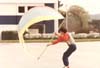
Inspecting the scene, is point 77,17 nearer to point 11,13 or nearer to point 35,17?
point 11,13

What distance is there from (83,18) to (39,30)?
9744 millimetres

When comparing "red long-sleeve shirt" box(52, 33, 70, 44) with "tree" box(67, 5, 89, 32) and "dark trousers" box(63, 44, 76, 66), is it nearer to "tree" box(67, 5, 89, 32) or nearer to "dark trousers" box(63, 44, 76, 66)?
"dark trousers" box(63, 44, 76, 66)

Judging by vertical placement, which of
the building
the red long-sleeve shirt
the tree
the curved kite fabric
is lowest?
the tree

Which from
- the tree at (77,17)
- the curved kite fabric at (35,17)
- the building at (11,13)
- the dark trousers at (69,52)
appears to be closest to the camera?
the curved kite fabric at (35,17)

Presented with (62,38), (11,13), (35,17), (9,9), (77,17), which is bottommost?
(77,17)

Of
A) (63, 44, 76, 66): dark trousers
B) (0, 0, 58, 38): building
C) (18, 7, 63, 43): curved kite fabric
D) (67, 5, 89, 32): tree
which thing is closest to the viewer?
(18, 7, 63, 43): curved kite fabric

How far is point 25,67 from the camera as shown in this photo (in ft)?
54.6

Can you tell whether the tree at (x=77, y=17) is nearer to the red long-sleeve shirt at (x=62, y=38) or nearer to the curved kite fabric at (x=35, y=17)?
the curved kite fabric at (x=35, y=17)

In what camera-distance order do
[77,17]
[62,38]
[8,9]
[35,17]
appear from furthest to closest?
1. [77,17]
2. [8,9]
3. [35,17]
4. [62,38]

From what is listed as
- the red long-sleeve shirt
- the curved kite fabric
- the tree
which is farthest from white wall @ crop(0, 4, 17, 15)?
the red long-sleeve shirt

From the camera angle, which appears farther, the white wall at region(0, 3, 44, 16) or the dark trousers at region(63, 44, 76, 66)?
the white wall at region(0, 3, 44, 16)

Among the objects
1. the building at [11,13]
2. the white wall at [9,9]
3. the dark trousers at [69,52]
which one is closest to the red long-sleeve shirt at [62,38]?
the dark trousers at [69,52]

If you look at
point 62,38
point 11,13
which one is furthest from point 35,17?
point 11,13

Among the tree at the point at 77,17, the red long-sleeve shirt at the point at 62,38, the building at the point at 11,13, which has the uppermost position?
the red long-sleeve shirt at the point at 62,38
